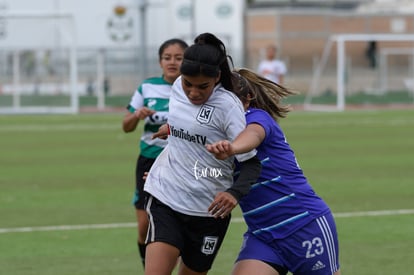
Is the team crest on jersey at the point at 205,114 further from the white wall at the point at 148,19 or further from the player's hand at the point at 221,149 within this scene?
the white wall at the point at 148,19

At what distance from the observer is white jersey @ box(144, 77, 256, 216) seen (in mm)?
6430

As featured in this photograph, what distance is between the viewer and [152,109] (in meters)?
9.48

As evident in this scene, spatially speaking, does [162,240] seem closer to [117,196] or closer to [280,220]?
[280,220]

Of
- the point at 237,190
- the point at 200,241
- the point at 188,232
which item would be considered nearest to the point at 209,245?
the point at 200,241

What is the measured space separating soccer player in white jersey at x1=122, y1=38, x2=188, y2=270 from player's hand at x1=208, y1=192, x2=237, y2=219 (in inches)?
Answer: 119

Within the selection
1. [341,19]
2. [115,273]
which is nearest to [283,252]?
[115,273]

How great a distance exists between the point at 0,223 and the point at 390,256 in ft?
16.1

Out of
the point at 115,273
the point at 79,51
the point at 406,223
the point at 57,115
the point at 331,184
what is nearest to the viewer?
the point at 115,273

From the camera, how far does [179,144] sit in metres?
6.63

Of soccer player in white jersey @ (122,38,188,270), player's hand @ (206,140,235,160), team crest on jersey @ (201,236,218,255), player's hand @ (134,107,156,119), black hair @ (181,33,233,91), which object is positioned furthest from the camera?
soccer player in white jersey @ (122,38,188,270)

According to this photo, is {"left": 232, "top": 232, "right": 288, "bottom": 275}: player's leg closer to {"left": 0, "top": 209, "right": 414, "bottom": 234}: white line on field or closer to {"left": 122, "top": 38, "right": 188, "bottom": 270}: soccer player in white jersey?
{"left": 122, "top": 38, "right": 188, "bottom": 270}: soccer player in white jersey

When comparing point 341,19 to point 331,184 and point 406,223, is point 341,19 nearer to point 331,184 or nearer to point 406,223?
point 331,184

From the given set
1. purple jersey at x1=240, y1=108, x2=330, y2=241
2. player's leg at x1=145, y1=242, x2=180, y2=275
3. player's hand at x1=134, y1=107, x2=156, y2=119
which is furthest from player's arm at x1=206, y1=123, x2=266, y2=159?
player's hand at x1=134, y1=107, x2=156, y2=119

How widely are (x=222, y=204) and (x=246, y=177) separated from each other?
0.22 m
